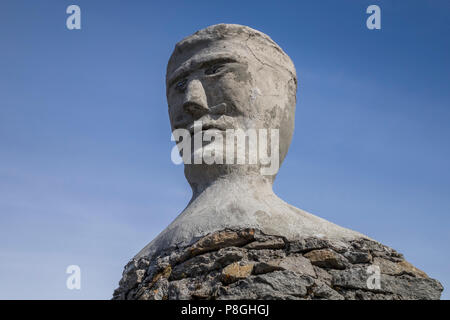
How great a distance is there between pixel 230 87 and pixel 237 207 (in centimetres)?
130

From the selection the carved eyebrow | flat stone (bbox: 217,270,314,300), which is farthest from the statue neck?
the carved eyebrow

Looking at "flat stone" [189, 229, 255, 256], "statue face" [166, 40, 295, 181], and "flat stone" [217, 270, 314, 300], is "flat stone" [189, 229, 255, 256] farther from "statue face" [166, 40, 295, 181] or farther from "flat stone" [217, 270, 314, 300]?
"statue face" [166, 40, 295, 181]

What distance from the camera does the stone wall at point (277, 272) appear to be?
458 centimetres

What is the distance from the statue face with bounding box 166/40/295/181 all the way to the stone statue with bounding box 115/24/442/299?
0.01 metres

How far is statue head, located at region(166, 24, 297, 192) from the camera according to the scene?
586 centimetres

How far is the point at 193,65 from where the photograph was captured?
6078 millimetres

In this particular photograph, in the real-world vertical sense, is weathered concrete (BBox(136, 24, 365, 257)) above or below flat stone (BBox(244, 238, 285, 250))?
above

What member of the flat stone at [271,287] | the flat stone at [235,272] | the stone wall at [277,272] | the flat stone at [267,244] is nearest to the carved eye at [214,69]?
the stone wall at [277,272]

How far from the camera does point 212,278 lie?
15.6ft

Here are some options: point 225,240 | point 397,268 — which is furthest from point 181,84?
point 397,268

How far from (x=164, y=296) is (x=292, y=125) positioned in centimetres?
250

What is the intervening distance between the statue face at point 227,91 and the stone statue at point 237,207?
10 millimetres
